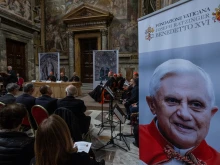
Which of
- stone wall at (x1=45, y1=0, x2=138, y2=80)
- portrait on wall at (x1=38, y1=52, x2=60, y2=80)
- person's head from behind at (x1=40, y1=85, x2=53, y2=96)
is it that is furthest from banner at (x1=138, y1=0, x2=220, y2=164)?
stone wall at (x1=45, y1=0, x2=138, y2=80)

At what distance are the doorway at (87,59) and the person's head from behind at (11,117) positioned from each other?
38.6ft

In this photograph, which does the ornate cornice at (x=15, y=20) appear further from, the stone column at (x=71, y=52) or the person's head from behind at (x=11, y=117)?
the person's head from behind at (x=11, y=117)

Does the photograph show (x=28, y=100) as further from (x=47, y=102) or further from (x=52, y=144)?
(x=52, y=144)

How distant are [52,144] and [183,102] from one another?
1.10 metres

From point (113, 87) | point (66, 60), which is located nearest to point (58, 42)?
point (66, 60)

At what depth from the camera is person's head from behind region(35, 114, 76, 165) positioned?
1.15 metres

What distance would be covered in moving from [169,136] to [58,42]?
511 inches

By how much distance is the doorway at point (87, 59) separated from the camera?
1341 cm

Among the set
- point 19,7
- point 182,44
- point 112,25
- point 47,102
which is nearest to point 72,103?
point 47,102

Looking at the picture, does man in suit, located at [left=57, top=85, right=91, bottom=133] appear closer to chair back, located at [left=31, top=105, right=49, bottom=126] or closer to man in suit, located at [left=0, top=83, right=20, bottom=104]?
chair back, located at [left=31, top=105, right=49, bottom=126]

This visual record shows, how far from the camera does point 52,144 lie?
1148 millimetres

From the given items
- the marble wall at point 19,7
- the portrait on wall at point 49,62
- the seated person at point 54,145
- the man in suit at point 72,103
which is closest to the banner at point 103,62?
the portrait on wall at point 49,62

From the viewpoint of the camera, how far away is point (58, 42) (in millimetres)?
13414

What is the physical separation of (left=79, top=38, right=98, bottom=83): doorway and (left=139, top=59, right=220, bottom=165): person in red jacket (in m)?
11.7
